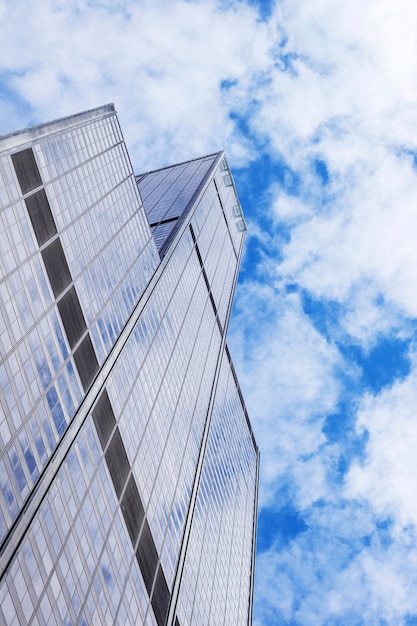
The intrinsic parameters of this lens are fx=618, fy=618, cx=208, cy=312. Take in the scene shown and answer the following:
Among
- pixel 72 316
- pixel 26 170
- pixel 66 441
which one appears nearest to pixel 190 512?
pixel 72 316

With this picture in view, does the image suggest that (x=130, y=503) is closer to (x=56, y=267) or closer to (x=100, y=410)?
(x=100, y=410)

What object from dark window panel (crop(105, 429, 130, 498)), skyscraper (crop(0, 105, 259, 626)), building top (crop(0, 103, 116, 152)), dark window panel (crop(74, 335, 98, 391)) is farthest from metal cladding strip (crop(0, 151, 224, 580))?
building top (crop(0, 103, 116, 152))

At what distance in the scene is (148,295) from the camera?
83500 mm

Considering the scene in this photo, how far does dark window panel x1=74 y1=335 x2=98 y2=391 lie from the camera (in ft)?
185

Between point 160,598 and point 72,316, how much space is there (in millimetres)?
30127

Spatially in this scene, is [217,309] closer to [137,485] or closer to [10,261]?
[137,485]

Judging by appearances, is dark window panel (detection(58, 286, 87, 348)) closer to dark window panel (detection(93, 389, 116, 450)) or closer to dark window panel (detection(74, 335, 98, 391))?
dark window panel (detection(74, 335, 98, 391))

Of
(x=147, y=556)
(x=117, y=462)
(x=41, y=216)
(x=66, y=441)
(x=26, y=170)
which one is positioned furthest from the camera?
(x=147, y=556)

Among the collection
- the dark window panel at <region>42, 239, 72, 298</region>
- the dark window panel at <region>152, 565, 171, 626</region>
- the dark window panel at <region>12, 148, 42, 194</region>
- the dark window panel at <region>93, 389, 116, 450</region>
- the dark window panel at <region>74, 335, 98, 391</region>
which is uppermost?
the dark window panel at <region>12, 148, 42, 194</region>

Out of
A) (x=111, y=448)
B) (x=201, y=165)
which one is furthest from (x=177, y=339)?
(x=201, y=165)

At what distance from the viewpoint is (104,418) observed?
5866 cm

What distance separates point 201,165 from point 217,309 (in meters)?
58.7

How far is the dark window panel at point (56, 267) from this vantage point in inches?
2149

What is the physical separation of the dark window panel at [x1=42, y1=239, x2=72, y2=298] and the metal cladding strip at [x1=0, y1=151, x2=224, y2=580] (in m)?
9.55
